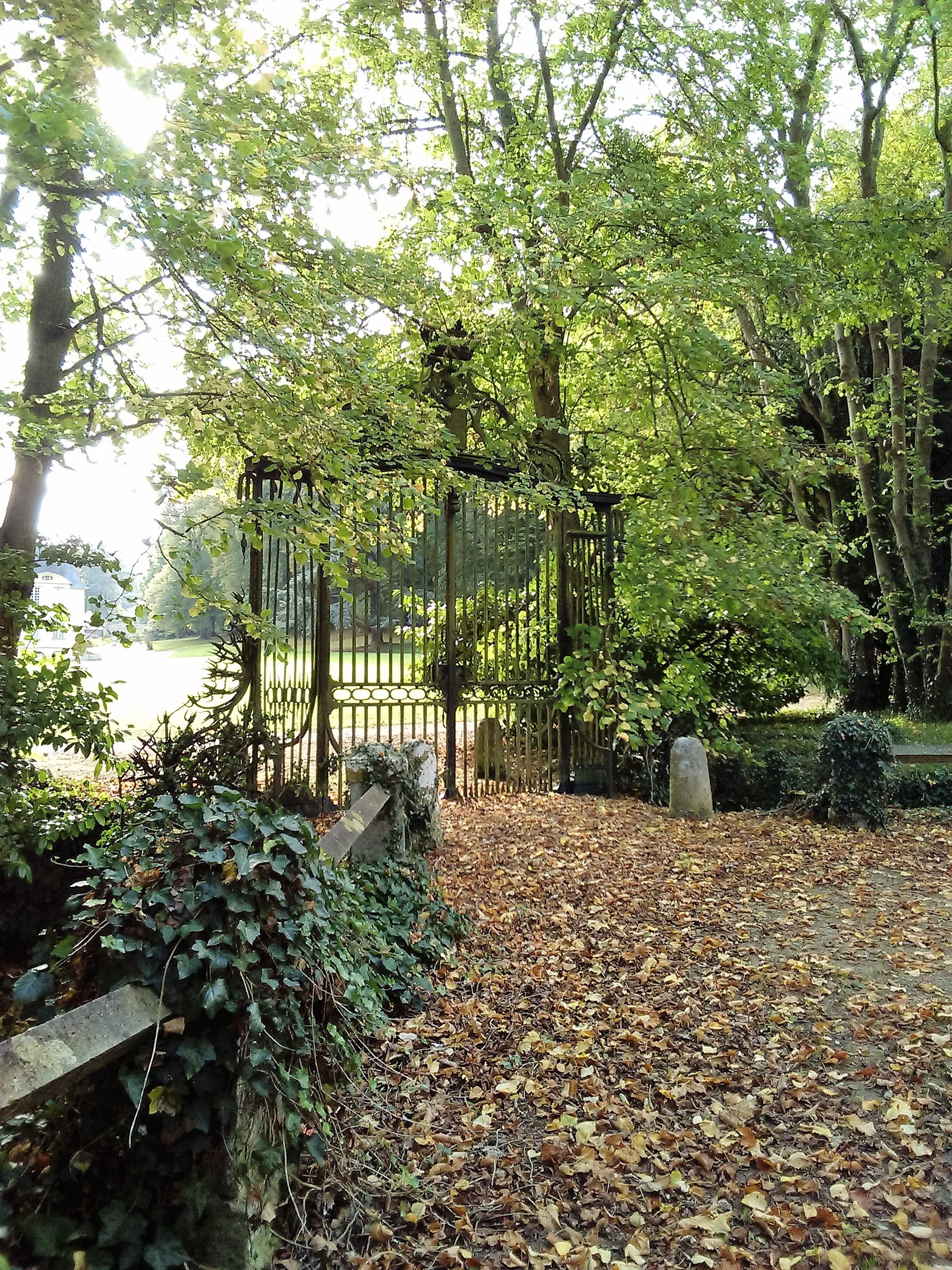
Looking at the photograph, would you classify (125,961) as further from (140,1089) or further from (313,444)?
(313,444)

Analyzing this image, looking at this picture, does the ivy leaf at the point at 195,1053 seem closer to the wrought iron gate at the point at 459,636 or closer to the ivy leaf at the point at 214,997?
the ivy leaf at the point at 214,997

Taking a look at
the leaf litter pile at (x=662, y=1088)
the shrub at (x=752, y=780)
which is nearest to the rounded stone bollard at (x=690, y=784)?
the shrub at (x=752, y=780)

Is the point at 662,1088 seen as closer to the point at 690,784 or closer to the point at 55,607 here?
the point at 55,607

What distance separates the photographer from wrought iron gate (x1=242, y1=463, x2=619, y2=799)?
8031 millimetres

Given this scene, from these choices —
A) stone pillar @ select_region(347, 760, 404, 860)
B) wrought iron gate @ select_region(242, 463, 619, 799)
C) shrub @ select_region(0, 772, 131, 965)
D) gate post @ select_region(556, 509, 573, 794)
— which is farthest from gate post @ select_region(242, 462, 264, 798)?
gate post @ select_region(556, 509, 573, 794)

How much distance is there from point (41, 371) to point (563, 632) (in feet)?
17.6

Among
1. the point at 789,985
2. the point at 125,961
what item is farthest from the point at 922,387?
the point at 125,961

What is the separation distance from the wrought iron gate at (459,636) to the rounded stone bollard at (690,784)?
1.11m

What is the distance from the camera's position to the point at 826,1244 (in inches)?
104

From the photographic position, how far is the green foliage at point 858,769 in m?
7.78

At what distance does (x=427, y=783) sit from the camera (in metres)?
6.41

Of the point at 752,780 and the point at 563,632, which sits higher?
the point at 563,632

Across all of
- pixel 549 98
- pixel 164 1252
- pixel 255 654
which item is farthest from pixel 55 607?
pixel 549 98

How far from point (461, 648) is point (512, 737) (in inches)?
43.8
